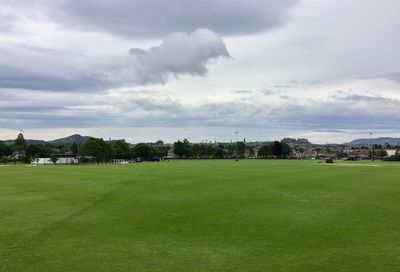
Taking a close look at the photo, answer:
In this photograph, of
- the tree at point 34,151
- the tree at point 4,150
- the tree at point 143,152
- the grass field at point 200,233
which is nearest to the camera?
the grass field at point 200,233

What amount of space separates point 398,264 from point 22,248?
988cm

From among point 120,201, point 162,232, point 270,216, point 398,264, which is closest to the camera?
point 398,264

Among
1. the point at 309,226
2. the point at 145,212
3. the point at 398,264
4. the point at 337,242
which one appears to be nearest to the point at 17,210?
the point at 145,212

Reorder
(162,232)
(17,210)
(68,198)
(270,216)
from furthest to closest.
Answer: (68,198)
(17,210)
(270,216)
(162,232)

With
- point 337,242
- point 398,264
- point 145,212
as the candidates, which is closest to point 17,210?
point 145,212

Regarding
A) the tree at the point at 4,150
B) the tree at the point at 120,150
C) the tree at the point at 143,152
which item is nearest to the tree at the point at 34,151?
the tree at the point at 4,150

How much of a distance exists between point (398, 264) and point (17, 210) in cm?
1575

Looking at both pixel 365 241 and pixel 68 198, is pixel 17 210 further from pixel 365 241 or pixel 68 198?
pixel 365 241

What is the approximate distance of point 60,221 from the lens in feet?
58.0

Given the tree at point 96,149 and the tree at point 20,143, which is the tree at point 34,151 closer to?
the tree at point 20,143

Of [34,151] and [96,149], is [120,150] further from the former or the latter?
[34,151]

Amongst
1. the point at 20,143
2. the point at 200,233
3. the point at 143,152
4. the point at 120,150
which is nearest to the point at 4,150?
the point at 20,143

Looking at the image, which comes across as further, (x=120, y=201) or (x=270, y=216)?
(x=120, y=201)

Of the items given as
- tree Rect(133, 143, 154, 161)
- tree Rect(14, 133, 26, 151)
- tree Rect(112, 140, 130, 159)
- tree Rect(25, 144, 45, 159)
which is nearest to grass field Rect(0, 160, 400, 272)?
tree Rect(112, 140, 130, 159)
